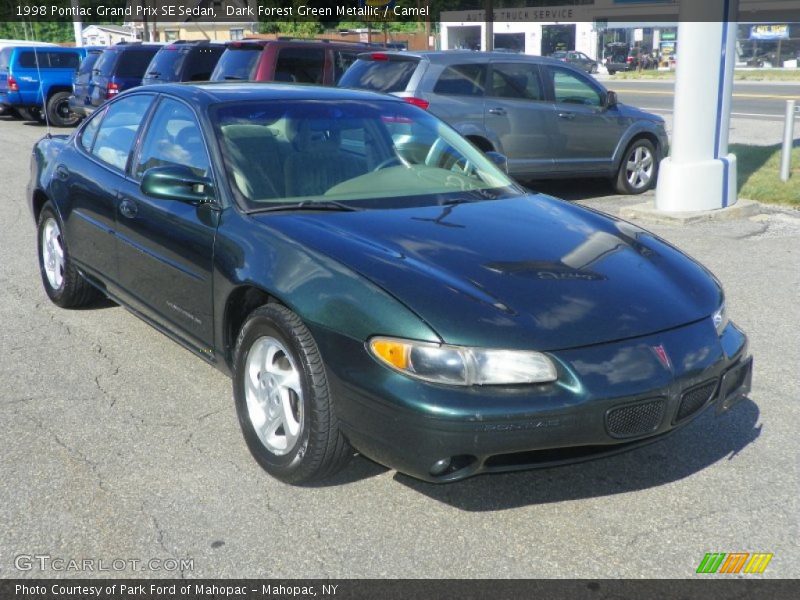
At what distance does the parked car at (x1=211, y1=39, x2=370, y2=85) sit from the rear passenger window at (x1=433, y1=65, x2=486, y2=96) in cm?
296

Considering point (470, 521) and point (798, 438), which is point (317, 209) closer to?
point (470, 521)

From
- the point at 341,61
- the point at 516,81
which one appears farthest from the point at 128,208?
the point at 341,61

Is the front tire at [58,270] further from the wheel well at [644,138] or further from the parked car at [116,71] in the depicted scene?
the parked car at [116,71]

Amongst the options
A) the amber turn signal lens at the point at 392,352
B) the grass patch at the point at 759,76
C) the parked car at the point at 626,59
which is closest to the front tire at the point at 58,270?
the amber turn signal lens at the point at 392,352

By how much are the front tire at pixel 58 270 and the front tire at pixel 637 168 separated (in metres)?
7.10

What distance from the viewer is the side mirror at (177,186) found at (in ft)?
14.1

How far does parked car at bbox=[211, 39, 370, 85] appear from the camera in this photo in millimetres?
13211

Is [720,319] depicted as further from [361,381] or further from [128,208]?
[128,208]

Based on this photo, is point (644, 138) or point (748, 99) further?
point (748, 99)

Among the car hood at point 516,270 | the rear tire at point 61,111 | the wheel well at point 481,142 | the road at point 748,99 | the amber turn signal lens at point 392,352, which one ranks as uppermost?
the car hood at point 516,270

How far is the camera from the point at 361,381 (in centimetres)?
334

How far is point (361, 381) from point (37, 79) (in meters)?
22.0

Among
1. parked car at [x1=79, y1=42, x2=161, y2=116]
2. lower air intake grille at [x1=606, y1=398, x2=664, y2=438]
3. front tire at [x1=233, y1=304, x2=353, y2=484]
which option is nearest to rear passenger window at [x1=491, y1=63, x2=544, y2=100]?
front tire at [x1=233, y1=304, x2=353, y2=484]

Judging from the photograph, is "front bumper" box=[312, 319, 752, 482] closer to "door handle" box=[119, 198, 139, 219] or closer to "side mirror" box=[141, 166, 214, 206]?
"side mirror" box=[141, 166, 214, 206]
